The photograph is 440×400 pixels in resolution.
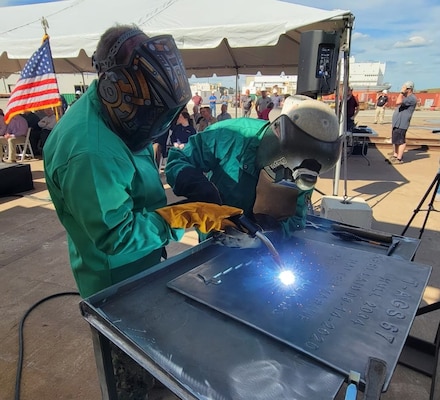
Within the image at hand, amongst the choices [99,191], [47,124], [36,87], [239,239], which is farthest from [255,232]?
[47,124]

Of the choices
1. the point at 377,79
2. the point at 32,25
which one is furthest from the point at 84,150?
the point at 377,79

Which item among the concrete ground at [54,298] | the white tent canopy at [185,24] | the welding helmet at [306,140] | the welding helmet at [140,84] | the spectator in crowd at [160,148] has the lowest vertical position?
the concrete ground at [54,298]

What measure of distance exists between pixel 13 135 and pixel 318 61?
25.2 feet

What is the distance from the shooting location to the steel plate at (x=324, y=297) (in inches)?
37.2

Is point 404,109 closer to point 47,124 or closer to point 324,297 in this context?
point 324,297

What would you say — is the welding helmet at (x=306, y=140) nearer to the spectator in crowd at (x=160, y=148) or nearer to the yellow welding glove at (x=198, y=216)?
the yellow welding glove at (x=198, y=216)

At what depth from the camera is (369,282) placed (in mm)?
1266

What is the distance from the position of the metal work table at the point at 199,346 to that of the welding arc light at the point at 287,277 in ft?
0.71

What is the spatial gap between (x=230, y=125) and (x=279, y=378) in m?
1.41

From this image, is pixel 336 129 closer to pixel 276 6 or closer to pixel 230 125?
pixel 230 125

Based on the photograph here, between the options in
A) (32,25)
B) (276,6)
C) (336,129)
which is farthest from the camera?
(32,25)

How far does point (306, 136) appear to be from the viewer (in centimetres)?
139

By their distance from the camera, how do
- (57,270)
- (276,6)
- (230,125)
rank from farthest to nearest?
(276,6) → (57,270) → (230,125)

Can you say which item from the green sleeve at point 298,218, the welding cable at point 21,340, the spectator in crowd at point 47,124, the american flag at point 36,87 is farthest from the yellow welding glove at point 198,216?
the spectator in crowd at point 47,124
